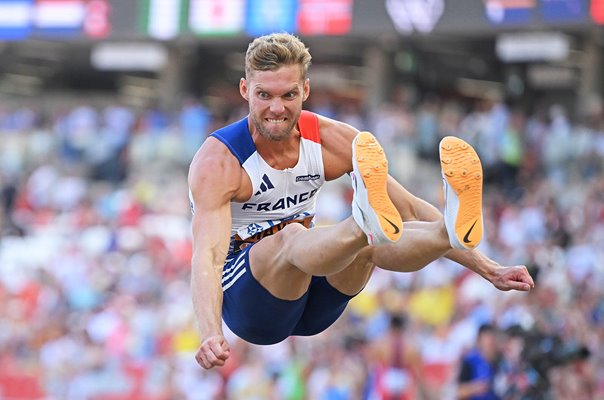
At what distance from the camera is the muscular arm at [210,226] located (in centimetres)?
545

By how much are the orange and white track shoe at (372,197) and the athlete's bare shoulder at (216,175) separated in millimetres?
798

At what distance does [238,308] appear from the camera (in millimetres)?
6559

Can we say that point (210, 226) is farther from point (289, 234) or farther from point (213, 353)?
point (213, 353)

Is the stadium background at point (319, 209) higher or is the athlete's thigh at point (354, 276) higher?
the athlete's thigh at point (354, 276)

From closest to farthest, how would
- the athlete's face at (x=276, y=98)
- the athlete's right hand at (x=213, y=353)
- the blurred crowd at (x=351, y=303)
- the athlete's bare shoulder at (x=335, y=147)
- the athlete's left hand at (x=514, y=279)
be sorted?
1. the athlete's right hand at (x=213, y=353)
2. the athlete's left hand at (x=514, y=279)
3. the athlete's face at (x=276, y=98)
4. the athlete's bare shoulder at (x=335, y=147)
5. the blurred crowd at (x=351, y=303)

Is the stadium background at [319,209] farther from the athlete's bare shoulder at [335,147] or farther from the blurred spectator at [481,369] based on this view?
the athlete's bare shoulder at [335,147]

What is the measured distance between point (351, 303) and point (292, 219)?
19.7ft

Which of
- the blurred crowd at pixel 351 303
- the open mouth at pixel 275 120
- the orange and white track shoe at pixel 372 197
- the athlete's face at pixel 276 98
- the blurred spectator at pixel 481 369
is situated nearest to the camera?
the orange and white track shoe at pixel 372 197

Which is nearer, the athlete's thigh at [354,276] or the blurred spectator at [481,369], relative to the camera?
the athlete's thigh at [354,276]

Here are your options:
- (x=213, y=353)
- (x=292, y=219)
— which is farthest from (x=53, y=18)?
(x=213, y=353)

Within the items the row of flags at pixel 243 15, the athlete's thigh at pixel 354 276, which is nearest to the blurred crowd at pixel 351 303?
the row of flags at pixel 243 15

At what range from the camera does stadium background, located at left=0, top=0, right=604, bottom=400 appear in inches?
422

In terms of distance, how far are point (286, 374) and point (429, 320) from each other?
169 cm

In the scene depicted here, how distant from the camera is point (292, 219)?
6.51 meters
